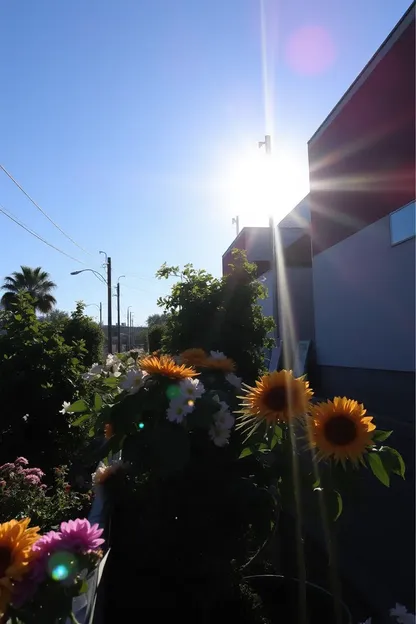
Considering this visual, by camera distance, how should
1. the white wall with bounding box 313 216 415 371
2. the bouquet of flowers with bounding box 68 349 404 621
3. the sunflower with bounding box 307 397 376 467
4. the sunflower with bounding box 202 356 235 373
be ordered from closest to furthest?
the sunflower with bounding box 307 397 376 467
the bouquet of flowers with bounding box 68 349 404 621
the sunflower with bounding box 202 356 235 373
the white wall with bounding box 313 216 415 371

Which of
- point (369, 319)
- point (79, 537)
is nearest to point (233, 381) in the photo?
point (79, 537)

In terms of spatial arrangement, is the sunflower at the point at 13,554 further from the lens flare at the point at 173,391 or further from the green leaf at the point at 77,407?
the green leaf at the point at 77,407

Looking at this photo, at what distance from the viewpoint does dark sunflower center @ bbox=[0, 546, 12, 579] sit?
117 cm

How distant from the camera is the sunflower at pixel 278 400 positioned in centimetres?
191

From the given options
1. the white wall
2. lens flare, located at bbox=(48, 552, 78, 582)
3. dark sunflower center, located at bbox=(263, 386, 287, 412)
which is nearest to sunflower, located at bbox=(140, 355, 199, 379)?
dark sunflower center, located at bbox=(263, 386, 287, 412)

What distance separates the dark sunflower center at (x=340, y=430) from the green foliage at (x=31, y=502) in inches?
71.2

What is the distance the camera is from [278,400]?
1.93 meters

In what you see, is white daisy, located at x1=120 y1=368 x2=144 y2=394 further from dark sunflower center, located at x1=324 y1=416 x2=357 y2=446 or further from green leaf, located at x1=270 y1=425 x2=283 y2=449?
dark sunflower center, located at x1=324 y1=416 x2=357 y2=446

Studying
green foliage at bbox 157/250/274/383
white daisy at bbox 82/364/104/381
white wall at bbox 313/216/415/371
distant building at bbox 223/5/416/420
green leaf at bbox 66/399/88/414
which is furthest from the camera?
white wall at bbox 313/216/415/371

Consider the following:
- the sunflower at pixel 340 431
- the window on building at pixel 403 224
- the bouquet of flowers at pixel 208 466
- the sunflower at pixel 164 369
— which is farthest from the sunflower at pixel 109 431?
the window on building at pixel 403 224

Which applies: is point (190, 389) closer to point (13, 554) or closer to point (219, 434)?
point (219, 434)

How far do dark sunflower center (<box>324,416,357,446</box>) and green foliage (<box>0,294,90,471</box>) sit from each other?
3.80 meters

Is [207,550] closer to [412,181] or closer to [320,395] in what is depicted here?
[412,181]

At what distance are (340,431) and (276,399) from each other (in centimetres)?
26
